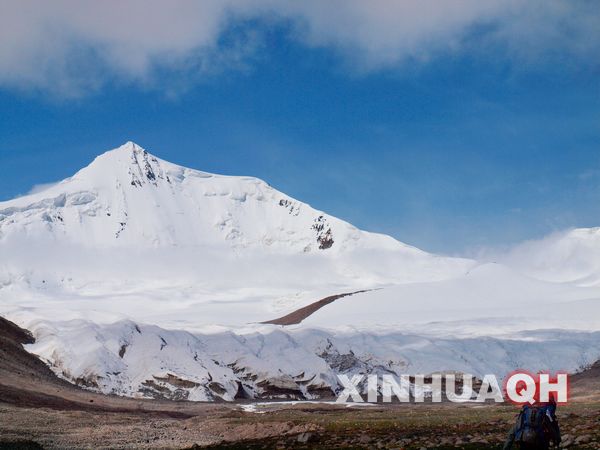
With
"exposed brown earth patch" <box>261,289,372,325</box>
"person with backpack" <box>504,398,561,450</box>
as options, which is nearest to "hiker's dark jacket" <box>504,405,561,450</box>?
"person with backpack" <box>504,398,561,450</box>

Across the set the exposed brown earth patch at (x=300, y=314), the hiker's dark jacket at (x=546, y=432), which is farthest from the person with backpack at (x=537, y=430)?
the exposed brown earth patch at (x=300, y=314)

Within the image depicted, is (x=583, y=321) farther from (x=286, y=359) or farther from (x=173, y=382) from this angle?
(x=173, y=382)

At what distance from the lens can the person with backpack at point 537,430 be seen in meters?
13.4

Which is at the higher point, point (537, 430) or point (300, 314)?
point (300, 314)

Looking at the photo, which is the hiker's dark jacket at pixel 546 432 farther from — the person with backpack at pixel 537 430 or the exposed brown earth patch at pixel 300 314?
the exposed brown earth patch at pixel 300 314

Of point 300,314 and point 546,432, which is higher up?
point 300,314

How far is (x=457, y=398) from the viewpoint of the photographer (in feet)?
245

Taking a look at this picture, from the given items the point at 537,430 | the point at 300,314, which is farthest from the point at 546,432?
the point at 300,314

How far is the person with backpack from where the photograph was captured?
13352 mm

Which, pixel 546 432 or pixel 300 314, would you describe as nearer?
pixel 546 432

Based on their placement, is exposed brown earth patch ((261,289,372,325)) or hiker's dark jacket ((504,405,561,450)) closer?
hiker's dark jacket ((504,405,561,450))

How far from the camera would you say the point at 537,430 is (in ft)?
43.8

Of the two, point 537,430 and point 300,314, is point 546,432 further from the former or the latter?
point 300,314

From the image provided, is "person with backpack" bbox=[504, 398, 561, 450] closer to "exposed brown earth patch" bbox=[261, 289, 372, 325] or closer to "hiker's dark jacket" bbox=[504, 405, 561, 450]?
"hiker's dark jacket" bbox=[504, 405, 561, 450]
